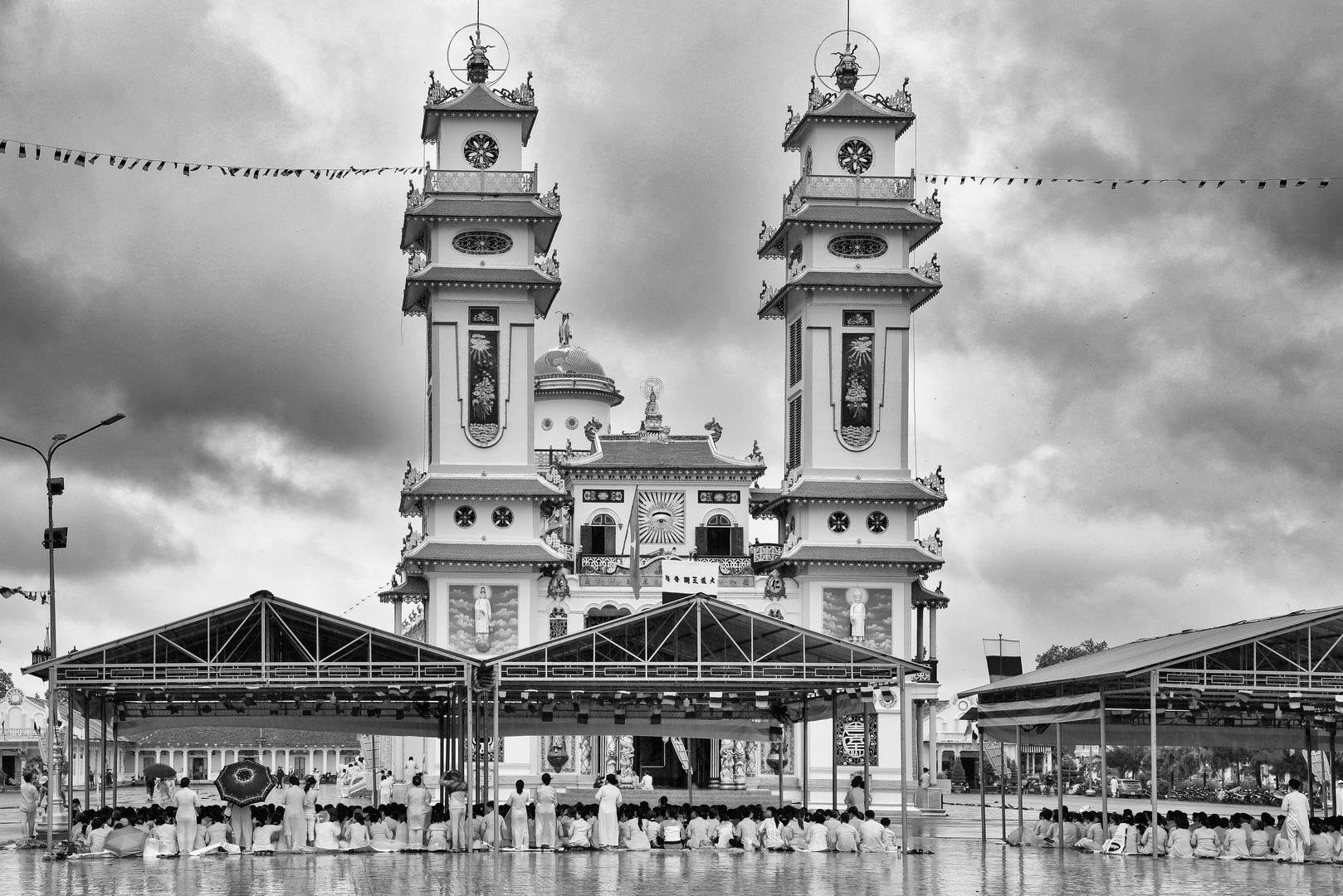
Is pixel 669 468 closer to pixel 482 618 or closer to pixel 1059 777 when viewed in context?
pixel 482 618

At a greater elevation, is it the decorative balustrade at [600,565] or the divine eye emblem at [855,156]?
the divine eye emblem at [855,156]

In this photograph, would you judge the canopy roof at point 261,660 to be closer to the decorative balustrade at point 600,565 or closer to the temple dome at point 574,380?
the decorative balustrade at point 600,565

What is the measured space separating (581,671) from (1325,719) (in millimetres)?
15817

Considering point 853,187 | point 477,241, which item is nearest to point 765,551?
point 853,187

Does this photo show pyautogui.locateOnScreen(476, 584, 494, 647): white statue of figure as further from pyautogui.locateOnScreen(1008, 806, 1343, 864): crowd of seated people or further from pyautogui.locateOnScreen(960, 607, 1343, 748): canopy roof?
pyautogui.locateOnScreen(1008, 806, 1343, 864): crowd of seated people

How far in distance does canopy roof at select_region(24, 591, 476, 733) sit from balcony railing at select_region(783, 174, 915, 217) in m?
33.5

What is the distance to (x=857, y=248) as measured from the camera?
67812 mm

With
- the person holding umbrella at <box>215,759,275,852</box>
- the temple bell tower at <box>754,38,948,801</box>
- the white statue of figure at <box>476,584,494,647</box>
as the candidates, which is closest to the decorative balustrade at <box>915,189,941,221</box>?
the temple bell tower at <box>754,38,948,801</box>

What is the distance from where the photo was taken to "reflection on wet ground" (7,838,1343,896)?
28.4m

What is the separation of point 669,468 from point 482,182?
39.3ft

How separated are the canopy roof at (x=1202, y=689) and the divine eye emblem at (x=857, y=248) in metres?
27.2

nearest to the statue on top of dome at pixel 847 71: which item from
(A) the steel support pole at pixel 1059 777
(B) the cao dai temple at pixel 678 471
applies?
(B) the cao dai temple at pixel 678 471

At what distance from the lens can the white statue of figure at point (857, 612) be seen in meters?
66.4

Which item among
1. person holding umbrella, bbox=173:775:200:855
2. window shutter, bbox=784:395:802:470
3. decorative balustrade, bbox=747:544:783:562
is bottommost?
person holding umbrella, bbox=173:775:200:855
